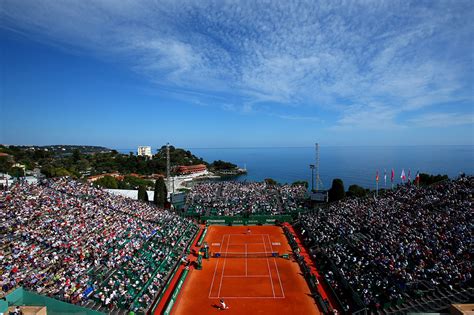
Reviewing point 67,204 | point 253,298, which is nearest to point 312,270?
point 253,298

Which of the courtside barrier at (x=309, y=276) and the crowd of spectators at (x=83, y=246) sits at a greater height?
the crowd of spectators at (x=83, y=246)

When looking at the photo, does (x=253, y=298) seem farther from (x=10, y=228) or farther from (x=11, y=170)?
(x=11, y=170)

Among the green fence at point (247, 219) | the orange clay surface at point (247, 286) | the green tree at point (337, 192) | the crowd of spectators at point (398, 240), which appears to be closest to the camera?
the crowd of spectators at point (398, 240)

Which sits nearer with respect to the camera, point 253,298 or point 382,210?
point 253,298

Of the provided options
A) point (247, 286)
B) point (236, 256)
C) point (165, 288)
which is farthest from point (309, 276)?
point (165, 288)

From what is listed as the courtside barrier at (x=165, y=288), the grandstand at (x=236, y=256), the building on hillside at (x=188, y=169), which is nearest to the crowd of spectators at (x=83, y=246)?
the grandstand at (x=236, y=256)

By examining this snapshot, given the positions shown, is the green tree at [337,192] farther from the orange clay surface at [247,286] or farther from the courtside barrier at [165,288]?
the courtside barrier at [165,288]

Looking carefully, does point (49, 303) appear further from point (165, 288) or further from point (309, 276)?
point (309, 276)
